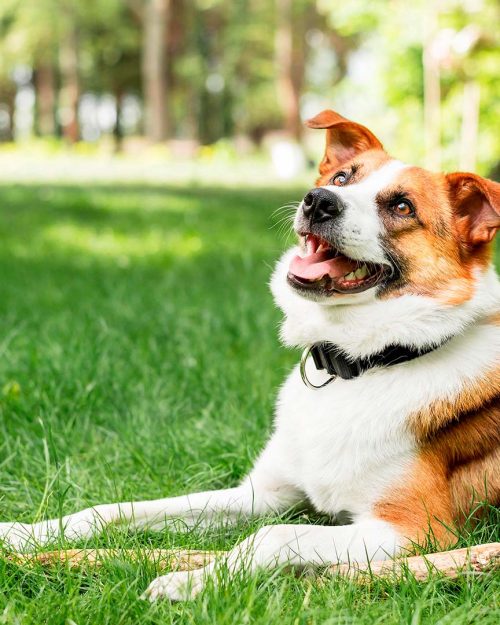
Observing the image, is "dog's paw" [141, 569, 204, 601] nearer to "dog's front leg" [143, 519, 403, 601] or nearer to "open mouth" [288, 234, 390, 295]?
"dog's front leg" [143, 519, 403, 601]

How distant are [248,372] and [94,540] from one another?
1883 millimetres

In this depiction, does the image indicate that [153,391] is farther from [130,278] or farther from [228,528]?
[130,278]

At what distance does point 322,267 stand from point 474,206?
594 millimetres

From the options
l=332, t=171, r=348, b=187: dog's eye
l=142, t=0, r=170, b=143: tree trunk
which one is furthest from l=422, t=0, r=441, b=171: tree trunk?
l=142, t=0, r=170, b=143: tree trunk

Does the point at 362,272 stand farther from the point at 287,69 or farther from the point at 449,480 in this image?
the point at 287,69

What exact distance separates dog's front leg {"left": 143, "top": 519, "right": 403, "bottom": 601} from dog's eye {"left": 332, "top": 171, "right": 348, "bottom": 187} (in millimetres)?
1332

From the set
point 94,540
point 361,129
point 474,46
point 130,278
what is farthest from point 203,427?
point 474,46

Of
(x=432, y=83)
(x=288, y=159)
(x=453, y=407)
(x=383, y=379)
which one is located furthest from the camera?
(x=288, y=159)

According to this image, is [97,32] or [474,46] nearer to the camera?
[474,46]

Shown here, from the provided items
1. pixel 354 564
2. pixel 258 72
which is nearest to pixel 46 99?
pixel 258 72

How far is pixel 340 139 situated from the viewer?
3.39 metres

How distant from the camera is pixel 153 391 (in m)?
4.14

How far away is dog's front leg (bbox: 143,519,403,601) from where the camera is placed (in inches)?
95.0

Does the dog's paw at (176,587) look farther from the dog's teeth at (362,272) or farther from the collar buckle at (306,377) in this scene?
the dog's teeth at (362,272)
